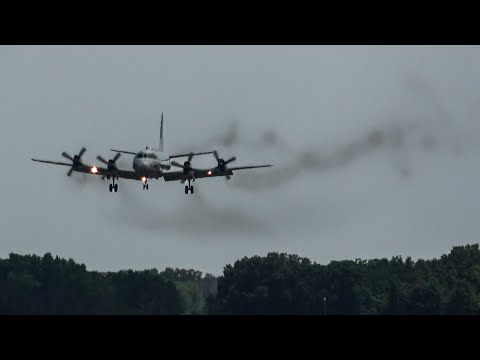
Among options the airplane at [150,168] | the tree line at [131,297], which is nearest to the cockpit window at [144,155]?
the airplane at [150,168]

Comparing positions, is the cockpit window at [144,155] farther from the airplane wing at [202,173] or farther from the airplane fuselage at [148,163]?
the airplane wing at [202,173]

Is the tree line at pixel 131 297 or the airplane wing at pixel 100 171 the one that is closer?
the airplane wing at pixel 100 171

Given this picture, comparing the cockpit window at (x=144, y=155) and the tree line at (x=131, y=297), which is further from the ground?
the cockpit window at (x=144, y=155)

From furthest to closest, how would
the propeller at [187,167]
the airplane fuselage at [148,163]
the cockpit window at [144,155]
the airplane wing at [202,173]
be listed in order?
the propeller at [187,167] < the airplane wing at [202,173] < the cockpit window at [144,155] < the airplane fuselage at [148,163]

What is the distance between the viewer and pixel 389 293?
198m

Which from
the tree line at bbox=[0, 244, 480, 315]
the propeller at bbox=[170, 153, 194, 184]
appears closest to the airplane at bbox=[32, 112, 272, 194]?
the propeller at bbox=[170, 153, 194, 184]

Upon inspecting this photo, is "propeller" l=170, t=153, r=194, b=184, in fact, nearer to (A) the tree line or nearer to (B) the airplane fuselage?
(B) the airplane fuselage

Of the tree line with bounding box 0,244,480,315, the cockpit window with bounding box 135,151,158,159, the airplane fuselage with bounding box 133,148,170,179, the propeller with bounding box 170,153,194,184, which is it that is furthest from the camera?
the tree line with bounding box 0,244,480,315
